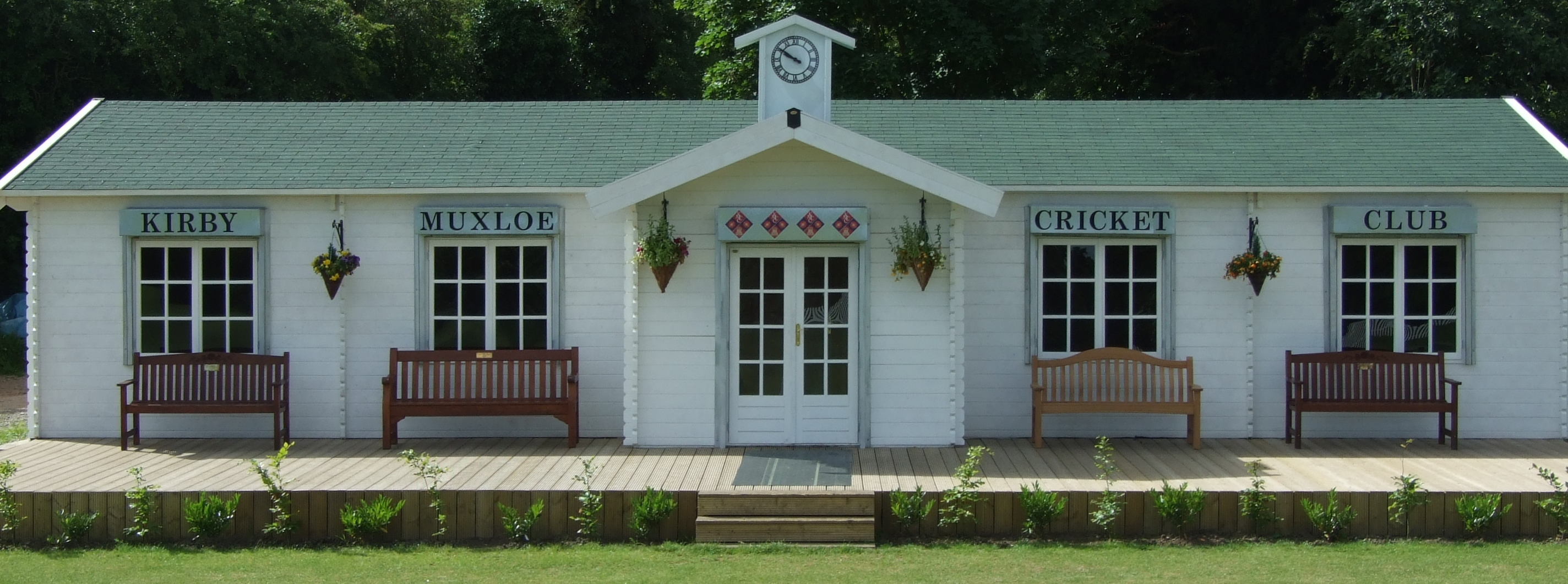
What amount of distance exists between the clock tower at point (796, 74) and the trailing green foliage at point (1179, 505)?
13.2 feet

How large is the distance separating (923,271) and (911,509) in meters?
2.14

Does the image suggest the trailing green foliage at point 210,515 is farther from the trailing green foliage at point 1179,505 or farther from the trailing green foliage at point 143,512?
the trailing green foliage at point 1179,505

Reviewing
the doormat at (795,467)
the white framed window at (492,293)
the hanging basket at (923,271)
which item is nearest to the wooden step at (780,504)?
the doormat at (795,467)

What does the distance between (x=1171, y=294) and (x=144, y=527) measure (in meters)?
7.41

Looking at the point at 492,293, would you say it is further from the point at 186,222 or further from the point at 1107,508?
the point at 1107,508

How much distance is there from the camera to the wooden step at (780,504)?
7801 millimetres

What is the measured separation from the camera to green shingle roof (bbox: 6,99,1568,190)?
33.9ft

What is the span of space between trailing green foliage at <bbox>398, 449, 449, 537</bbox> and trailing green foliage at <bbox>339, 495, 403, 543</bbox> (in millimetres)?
89

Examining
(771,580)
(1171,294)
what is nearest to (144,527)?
(771,580)

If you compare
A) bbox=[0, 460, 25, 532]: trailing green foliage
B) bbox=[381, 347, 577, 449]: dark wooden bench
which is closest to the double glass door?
bbox=[381, 347, 577, 449]: dark wooden bench

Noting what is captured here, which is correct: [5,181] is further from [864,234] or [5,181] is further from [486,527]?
[864,234]

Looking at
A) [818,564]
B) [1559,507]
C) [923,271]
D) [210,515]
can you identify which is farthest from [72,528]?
[1559,507]

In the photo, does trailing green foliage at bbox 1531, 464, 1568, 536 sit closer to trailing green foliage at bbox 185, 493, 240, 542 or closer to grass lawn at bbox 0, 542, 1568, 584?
grass lawn at bbox 0, 542, 1568, 584

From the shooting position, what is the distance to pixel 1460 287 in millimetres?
10453
